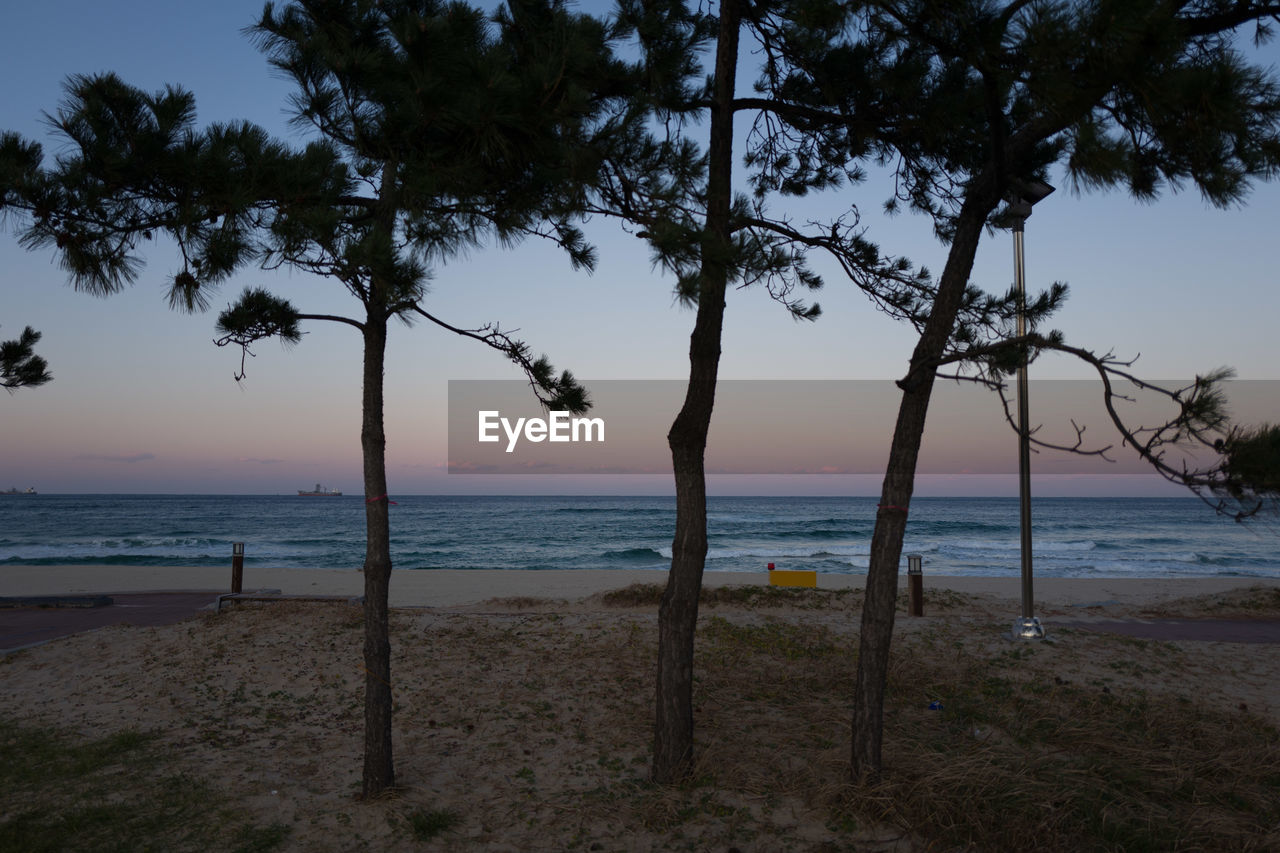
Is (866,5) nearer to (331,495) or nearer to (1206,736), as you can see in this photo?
(1206,736)

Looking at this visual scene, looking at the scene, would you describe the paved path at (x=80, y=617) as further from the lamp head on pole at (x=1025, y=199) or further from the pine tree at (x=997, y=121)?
the lamp head on pole at (x=1025, y=199)

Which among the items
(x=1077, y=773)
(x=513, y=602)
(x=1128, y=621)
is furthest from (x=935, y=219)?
(x=513, y=602)

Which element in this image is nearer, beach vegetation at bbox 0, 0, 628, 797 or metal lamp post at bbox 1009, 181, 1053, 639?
beach vegetation at bbox 0, 0, 628, 797

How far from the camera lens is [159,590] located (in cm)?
1481

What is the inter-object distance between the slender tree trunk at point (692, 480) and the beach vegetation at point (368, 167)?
0.67 metres

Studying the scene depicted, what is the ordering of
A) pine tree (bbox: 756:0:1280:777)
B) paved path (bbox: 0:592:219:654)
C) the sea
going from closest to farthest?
1. pine tree (bbox: 756:0:1280:777)
2. paved path (bbox: 0:592:219:654)
3. the sea

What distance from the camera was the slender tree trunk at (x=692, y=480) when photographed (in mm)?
4391

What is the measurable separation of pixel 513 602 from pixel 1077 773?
8.98 m

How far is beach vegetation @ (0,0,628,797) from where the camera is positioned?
374 cm

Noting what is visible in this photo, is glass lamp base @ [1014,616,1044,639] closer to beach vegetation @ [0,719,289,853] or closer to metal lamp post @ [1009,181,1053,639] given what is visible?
metal lamp post @ [1009,181,1053,639]

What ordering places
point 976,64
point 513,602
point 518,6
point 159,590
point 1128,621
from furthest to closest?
point 159,590, point 513,602, point 1128,621, point 518,6, point 976,64

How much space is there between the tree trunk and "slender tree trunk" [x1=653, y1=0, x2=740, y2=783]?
1.51 metres

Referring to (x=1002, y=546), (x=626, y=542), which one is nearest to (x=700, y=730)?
(x=1002, y=546)

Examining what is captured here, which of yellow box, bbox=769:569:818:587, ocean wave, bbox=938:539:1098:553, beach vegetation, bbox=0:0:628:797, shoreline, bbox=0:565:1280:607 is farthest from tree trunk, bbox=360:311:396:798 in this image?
ocean wave, bbox=938:539:1098:553
